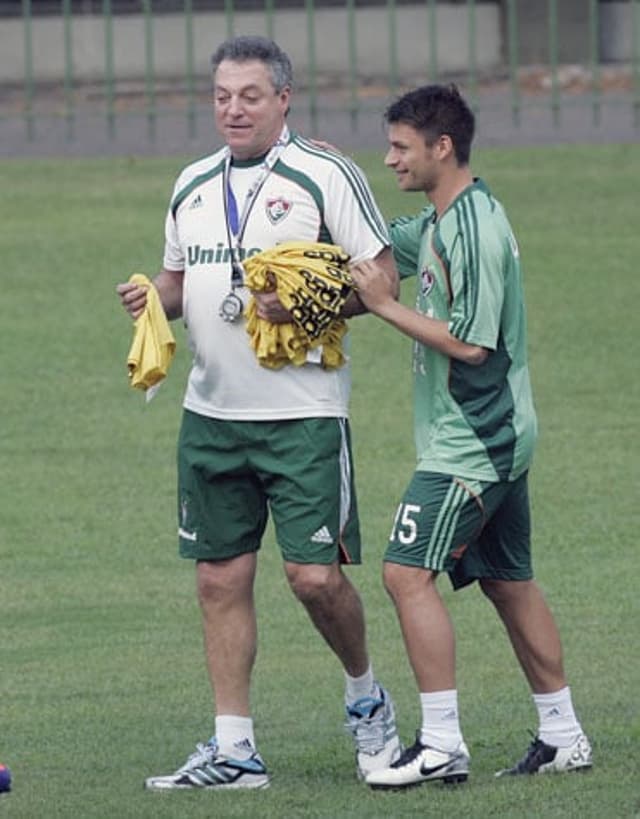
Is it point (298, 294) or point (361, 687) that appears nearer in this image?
point (298, 294)

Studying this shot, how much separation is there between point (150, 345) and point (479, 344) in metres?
0.98

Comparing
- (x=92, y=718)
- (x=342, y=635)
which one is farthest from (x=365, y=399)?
(x=342, y=635)

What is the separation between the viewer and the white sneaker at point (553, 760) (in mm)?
6855

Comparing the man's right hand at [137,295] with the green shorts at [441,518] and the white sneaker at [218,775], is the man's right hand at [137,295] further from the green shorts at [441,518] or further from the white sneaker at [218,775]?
the white sneaker at [218,775]

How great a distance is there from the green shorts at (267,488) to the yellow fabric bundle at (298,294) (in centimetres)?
22

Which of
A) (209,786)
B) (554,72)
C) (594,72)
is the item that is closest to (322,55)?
(554,72)

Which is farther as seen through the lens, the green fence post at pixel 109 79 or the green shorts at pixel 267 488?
the green fence post at pixel 109 79

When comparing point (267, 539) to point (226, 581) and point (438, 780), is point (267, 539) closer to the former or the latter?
point (226, 581)

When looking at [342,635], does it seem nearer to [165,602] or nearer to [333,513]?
[333,513]

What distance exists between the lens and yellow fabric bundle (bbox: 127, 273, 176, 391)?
6949 millimetres

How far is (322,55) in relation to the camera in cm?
2316

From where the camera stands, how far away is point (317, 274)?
6684 millimetres

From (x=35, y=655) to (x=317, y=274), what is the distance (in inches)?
118

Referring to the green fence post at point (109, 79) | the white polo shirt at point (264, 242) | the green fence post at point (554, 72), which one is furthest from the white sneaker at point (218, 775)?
the green fence post at point (554, 72)
